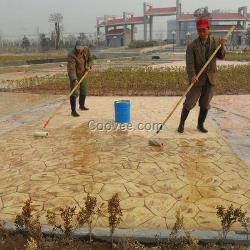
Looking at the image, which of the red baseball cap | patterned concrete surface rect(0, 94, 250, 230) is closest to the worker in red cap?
the red baseball cap

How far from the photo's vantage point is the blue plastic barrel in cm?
726

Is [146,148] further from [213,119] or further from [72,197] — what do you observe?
[213,119]

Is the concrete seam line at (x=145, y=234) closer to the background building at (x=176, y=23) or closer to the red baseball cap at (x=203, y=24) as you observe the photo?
the red baseball cap at (x=203, y=24)

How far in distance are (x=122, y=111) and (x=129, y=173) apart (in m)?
2.73

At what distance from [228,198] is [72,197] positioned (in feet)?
6.22

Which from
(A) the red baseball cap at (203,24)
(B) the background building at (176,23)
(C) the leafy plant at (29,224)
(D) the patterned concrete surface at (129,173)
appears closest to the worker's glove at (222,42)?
(A) the red baseball cap at (203,24)

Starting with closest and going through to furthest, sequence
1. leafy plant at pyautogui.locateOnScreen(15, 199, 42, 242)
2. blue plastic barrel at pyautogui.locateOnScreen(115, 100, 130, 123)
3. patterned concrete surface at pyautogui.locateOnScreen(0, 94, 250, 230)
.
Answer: leafy plant at pyautogui.locateOnScreen(15, 199, 42, 242) < patterned concrete surface at pyautogui.locateOnScreen(0, 94, 250, 230) < blue plastic barrel at pyautogui.locateOnScreen(115, 100, 130, 123)

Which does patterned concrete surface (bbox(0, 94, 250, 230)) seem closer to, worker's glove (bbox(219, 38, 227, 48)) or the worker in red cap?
the worker in red cap

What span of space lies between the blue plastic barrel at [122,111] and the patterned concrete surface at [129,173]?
17.1 inches

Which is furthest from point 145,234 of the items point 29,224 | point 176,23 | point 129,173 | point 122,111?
point 176,23

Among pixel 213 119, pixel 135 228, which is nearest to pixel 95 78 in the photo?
pixel 213 119

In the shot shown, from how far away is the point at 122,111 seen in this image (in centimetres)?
736

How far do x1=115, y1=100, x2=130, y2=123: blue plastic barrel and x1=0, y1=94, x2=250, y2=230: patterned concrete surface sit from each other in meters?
0.43

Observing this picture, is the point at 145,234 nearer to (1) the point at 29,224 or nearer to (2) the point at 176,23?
(1) the point at 29,224
